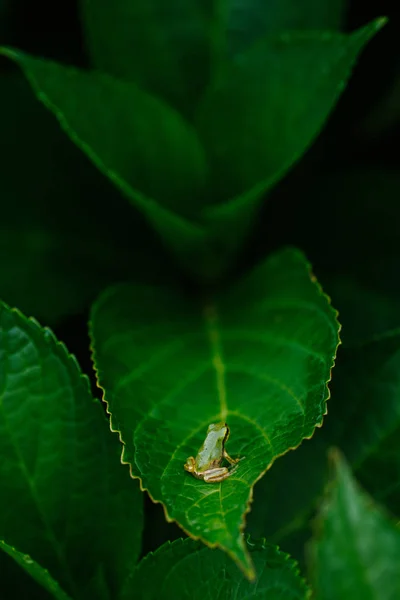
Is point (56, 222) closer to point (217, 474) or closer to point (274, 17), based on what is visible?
point (274, 17)

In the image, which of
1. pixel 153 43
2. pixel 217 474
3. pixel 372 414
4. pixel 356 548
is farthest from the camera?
pixel 153 43

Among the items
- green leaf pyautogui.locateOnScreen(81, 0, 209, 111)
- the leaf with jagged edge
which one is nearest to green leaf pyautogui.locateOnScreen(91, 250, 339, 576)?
the leaf with jagged edge

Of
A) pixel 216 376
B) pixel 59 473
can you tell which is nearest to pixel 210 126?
pixel 216 376

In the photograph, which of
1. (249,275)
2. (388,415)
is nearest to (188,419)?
(388,415)

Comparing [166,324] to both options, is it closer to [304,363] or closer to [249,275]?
[249,275]

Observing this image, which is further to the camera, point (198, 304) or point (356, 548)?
point (198, 304)

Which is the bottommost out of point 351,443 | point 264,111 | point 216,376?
point 351,443
